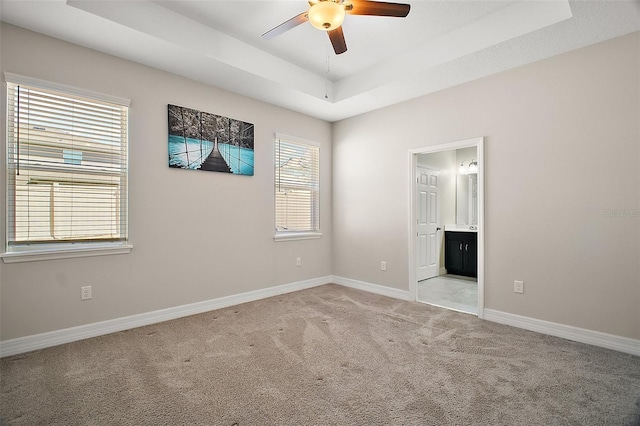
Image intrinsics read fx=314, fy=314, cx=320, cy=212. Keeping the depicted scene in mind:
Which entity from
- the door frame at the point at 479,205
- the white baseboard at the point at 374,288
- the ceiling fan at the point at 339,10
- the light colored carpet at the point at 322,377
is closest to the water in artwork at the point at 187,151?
the light colored carpet at the point at 322,377

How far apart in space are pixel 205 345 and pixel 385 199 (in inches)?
114

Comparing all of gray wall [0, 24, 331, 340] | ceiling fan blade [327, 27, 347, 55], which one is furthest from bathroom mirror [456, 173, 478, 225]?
ceiling fan blade [327, 27, 347, 55]

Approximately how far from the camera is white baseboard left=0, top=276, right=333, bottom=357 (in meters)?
2.55

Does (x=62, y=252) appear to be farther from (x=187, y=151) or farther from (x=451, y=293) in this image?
(x=451, y=293)

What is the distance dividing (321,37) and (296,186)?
2049 mm

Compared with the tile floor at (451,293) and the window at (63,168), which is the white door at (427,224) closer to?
the tile floor at (451,293)

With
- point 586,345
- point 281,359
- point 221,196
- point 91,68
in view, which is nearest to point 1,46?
point 91,68

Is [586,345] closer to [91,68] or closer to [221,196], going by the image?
[221,196]

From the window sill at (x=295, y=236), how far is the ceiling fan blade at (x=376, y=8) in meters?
2.90

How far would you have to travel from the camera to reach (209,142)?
3684 millimetres

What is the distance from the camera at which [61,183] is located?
2.76m

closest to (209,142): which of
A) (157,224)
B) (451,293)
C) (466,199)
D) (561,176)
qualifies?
(157,224)

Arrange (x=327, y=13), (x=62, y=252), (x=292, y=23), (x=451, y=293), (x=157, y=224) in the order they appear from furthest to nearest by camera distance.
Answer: (x=451, y=293) → (x=157, y=224) → (x=62, y=252) → (x=292, y=23) → (x=327, y=13)

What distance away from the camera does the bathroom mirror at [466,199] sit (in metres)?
5.95
